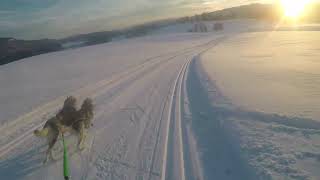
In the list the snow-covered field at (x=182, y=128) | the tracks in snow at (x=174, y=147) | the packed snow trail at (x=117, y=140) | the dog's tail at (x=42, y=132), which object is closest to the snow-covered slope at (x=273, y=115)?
the snow-covered field at (x=182, y=128)

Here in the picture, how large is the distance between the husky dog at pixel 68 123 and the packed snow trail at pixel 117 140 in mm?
387

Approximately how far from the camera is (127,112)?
10586mm

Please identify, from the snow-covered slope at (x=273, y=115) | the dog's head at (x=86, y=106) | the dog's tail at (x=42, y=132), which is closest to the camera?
the snow-covered slope at (x=273, y=115)

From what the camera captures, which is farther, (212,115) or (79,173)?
(212,115)

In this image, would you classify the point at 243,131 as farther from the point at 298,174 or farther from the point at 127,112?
the point at 127,112

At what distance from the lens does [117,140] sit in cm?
817

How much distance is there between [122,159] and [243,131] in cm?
297

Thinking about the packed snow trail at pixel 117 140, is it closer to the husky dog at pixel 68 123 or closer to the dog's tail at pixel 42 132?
the husky dog at pixel 68 123

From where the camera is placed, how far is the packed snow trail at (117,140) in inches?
259

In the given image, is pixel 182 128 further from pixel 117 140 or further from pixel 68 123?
pixel 68 123

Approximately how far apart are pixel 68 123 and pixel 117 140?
1.24 meters

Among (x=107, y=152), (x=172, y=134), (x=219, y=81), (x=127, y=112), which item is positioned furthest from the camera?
(x=219, y=81)

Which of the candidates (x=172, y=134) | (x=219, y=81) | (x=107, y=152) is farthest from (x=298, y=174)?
(x=219, y=81)

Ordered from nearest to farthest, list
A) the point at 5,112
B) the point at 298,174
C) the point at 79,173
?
the point at 298,174, the point at 79,173, the point at 5,112
